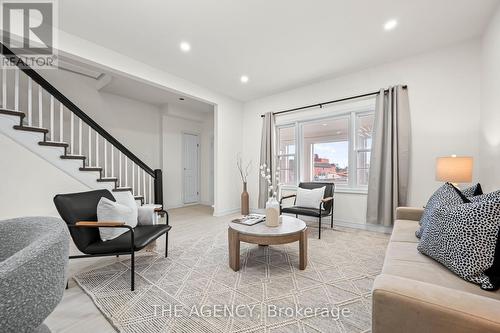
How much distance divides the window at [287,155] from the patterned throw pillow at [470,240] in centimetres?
326

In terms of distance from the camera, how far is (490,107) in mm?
2348

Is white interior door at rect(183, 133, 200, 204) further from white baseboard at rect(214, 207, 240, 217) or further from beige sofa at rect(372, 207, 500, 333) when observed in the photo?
beige sofa at rect(372, 207, 500, 333)

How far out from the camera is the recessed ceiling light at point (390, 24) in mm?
2407

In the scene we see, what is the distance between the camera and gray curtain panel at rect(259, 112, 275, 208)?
4609 millimetres

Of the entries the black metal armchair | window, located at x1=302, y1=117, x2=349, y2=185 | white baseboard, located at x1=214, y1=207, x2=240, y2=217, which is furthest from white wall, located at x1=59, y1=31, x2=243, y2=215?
the black metal armchair

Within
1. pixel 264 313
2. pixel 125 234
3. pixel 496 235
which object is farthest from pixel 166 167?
pixel 496 235

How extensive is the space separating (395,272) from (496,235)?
1.68 feet

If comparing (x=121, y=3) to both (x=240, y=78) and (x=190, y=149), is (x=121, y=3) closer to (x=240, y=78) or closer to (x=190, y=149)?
(x=240, y=78)

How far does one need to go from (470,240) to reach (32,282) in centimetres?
177

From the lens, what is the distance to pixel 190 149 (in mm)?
6164

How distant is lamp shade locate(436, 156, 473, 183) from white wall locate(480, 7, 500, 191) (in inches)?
8.4

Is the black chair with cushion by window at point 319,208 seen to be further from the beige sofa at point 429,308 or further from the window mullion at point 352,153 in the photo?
the beige sofa at point 429,308

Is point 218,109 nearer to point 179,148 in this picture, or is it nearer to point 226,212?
point 179,148

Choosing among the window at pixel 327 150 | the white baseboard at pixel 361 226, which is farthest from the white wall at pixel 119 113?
the white baseboard at pixel 361 226
